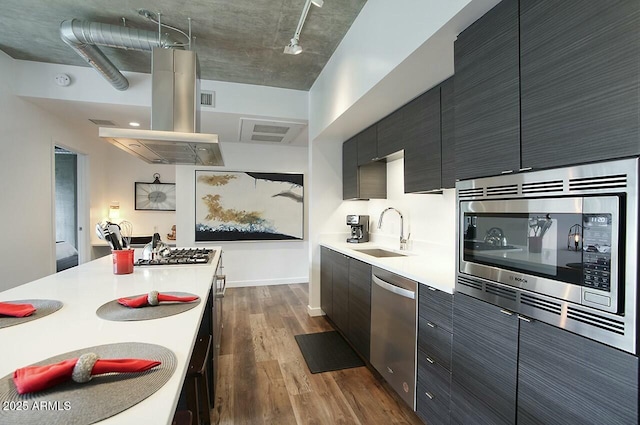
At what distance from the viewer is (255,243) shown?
5.24 m

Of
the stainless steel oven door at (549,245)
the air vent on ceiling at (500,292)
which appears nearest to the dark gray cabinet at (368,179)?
the stainless steel oven door at (549,245)

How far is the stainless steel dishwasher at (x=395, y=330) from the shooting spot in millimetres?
1908

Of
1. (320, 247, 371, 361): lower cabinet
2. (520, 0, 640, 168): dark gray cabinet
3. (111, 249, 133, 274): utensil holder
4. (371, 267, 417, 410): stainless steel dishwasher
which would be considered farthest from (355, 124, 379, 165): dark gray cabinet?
(111, 249, 133, 274): utensil holder

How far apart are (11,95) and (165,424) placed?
407 centimetres

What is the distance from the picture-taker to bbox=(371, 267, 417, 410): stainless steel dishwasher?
1.91 metres

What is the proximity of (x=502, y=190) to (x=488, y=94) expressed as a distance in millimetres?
438

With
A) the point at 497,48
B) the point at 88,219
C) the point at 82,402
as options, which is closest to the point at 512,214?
the point at 497,48

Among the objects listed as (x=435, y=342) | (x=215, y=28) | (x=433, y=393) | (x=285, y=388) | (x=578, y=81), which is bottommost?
(x=285, y=388)

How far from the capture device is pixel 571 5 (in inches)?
39.9

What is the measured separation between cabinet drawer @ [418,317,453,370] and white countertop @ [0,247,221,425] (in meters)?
1.24

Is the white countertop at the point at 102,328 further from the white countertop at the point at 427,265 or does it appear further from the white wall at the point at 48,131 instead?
the white wall at the point at 48,131

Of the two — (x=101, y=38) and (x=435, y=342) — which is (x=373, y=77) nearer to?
(x=435, y=342)

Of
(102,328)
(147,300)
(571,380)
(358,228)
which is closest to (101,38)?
(147,300)

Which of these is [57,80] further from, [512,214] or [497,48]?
[512,214]
